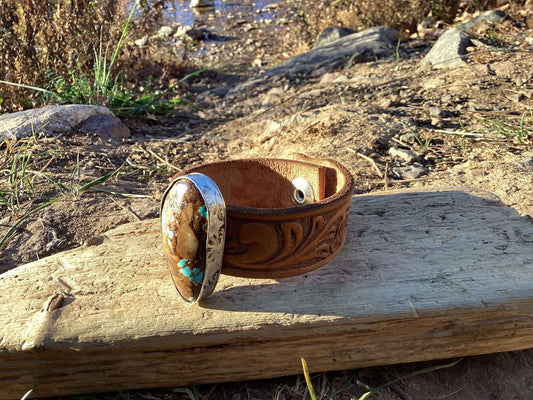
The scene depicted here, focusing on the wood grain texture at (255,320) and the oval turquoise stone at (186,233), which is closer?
the oval turquoise stone at (186,233)

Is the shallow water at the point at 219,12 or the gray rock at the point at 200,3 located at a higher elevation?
the gray rock at the point at 200,3

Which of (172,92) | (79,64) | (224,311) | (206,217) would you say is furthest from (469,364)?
(172,92)

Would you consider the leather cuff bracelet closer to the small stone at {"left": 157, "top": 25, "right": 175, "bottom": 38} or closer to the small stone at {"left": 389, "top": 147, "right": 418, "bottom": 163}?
the small stone at {"left": 389, "top": 147, "right": 418, "bottom": 163}

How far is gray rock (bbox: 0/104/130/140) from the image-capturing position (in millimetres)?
3643

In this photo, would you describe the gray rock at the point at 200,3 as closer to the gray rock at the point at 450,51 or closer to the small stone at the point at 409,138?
the gray rock at the point at 450,51

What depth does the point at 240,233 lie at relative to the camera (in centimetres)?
186

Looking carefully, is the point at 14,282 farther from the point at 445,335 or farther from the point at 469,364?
the point at 469,364

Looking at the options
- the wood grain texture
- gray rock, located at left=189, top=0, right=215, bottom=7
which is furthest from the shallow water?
the wood grain texture

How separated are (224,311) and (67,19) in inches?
156

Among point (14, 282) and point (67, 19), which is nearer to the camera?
point (14, 282)

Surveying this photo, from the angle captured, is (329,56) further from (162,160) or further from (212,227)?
(212,227)

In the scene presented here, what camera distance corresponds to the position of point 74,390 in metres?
1.90

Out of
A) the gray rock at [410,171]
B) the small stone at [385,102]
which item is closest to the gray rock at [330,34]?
the small stone at [385,102]

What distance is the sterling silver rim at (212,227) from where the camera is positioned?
1.69 m
